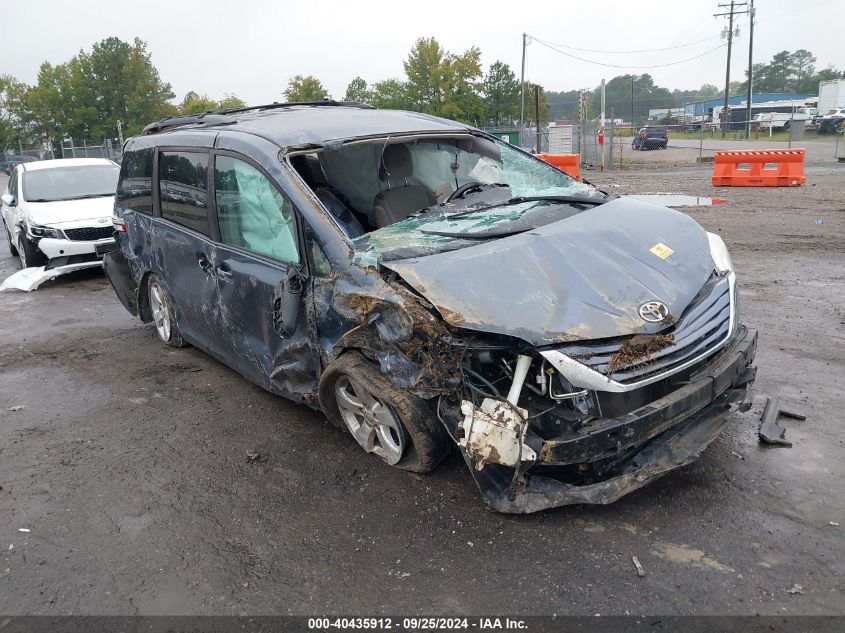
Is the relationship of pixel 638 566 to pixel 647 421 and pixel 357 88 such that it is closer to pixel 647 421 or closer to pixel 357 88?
pixel 647 421

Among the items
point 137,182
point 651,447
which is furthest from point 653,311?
point 137,182

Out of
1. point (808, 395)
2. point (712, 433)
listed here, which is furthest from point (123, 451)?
point (808, 395)

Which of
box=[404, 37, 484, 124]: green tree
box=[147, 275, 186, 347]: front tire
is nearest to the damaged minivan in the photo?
box=[147, 275, 186, 347]: front tire

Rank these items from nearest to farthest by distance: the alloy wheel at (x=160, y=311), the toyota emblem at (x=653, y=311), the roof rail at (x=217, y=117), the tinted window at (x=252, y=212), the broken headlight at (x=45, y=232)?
1. the toyota emblem at (x=653, y=311)
2. the tinted window at (x=252, y=212)
3. the roof rail at (x=217, y=117)
4. the alloy wheel at (x=160, y=311)
5. the broken headlight at (x=45, y=232)

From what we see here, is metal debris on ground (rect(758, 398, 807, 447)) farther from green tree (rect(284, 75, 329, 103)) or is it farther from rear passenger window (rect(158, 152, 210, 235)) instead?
green tree (rect(284, 75, 329, 103))

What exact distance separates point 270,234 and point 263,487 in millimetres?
1482

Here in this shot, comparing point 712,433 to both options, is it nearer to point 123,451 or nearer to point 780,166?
point 123,451

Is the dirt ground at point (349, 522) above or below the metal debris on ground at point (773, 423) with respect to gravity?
below

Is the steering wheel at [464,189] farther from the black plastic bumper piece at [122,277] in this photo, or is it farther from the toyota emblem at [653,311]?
the black plastic bumper piece at [122,277]

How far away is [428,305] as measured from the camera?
3051mm

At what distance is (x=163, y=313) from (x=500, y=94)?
4618 cm

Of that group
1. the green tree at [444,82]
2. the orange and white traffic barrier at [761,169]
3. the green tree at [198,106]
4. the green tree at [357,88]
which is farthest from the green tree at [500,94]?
the orange and white traffic barrier at [761,169]

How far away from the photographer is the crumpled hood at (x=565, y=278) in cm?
292

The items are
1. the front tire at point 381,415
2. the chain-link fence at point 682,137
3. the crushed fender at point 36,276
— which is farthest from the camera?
the chain-link fence at point 682,137
